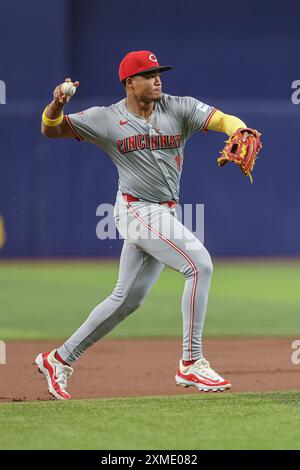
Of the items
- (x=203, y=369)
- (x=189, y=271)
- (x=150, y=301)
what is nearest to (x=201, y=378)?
(x=203, y=369)

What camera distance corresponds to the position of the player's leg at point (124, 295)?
579 centimetres

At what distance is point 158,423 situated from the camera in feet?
16.0

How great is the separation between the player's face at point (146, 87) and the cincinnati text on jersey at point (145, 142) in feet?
0.73

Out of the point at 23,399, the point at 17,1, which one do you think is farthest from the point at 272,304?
the point at 17,1

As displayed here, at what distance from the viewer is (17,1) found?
18.8 m

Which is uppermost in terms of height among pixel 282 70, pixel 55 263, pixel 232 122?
pixel 282 70

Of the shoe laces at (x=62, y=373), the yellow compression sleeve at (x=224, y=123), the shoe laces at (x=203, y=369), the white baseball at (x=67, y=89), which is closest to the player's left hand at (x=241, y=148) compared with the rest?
the yellow compression sleeve at (x=224, y=123)

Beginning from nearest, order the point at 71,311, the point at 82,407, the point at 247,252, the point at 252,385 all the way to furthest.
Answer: the point at 82,407 < the point at 252,385 < the point at 71,311 < the point at 247,252

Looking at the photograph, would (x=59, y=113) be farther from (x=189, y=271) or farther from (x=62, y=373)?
(x=62, y=373)

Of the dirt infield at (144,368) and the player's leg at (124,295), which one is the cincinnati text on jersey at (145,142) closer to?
the player's leg at (124,295)

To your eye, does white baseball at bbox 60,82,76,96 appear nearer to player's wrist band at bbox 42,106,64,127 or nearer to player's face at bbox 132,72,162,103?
player's wrist band at bbox 42,106,64,127

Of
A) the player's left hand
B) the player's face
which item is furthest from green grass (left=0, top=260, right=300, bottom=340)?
the player's left hand

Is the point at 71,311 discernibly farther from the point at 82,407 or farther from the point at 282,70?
the point at 282,70

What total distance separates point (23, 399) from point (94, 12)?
605 inches
